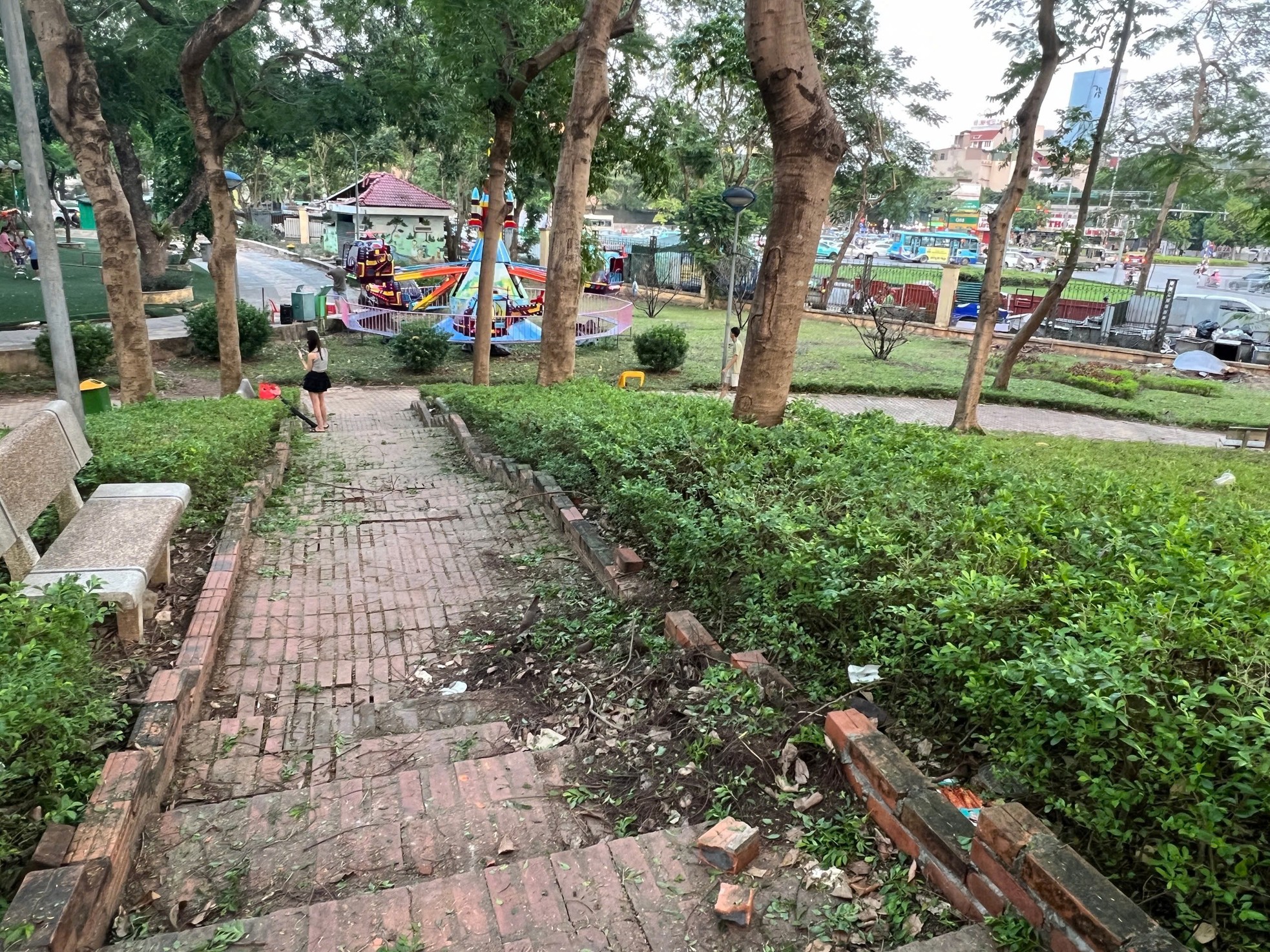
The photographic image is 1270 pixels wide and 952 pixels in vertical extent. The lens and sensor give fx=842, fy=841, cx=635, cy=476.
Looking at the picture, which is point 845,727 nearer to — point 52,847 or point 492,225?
point 52,847

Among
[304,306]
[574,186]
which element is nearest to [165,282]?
[304,306]

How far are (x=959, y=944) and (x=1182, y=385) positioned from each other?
2141cm

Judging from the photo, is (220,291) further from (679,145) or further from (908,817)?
(679,145)

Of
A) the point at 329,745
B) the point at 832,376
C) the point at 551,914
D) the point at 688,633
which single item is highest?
the point at 688,633

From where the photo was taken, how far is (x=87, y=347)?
556 inches

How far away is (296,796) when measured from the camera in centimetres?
300

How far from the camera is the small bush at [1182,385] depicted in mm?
19094

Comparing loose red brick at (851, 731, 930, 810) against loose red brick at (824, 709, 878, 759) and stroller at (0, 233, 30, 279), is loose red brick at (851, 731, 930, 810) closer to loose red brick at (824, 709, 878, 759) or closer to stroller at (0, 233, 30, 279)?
loose red brick at (824, 709, 878, 759)

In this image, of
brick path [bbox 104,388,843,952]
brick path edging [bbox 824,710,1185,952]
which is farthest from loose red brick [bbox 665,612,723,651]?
brick path edging [bbox 824,710,1185,952]

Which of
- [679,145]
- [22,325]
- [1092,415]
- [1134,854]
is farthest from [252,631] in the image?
[679,145]

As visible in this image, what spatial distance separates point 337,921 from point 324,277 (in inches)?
1365

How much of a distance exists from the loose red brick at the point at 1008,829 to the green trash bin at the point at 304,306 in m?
21.5

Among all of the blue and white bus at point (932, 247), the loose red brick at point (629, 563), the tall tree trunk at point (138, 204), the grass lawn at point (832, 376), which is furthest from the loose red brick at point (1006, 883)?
the blue and white bus at point (932, 247)

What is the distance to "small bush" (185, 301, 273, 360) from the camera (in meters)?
17.2
